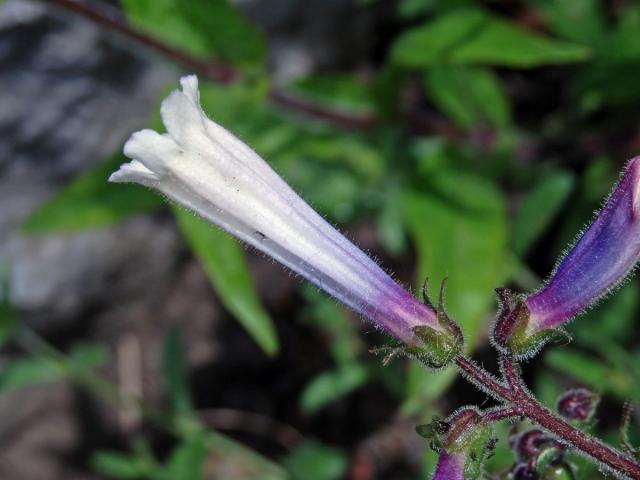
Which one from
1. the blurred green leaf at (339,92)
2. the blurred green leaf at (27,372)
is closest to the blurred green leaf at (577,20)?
the blurred green leaf at (339,92)

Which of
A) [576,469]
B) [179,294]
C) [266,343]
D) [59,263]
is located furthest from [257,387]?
[576,469]

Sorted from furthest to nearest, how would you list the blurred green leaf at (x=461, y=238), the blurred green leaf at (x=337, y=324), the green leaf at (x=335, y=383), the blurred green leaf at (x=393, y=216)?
1. the blurred green leaf at (x=337, y=324)
2. the green leaf at (x=335, y=383)
3. the blurred green leaf at (x=393, y=216)
4. the blurred green leaf at (x=461, y=238)

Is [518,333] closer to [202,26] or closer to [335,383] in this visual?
[202,26]

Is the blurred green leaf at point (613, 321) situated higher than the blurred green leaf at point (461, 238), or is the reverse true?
the blurred green leaf at point (461, 238)

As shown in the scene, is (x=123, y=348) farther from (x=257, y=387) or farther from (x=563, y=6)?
(x=563, y=6)

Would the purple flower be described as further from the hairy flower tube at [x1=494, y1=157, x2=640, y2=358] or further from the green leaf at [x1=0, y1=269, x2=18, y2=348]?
the green leaf at [x1=0, y1=269, x2=18, y2=348]

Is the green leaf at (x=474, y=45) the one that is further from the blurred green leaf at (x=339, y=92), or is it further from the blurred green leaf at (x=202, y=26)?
the blurred green leaf at (x=202, y=26)
